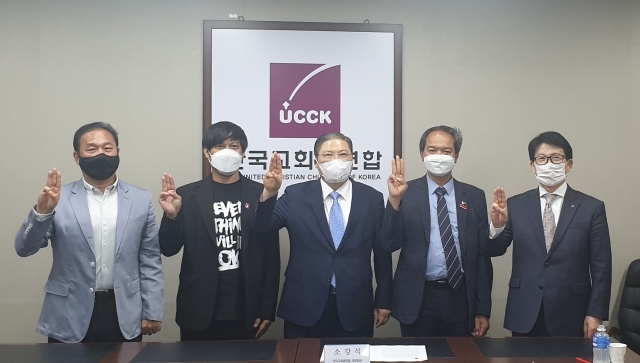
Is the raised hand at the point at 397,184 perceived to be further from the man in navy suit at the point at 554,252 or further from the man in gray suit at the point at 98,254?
the man in gray suit at the point at 98,254

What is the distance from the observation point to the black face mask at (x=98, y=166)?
2.69 meters

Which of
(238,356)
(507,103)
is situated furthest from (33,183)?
(507,103)

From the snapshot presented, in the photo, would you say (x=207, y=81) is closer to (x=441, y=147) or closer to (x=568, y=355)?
(x=441, y=147)

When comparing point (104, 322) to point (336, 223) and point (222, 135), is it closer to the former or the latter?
point (222, 135)

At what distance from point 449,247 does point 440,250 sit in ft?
0.17

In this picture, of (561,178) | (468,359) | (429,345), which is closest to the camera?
(468,359)

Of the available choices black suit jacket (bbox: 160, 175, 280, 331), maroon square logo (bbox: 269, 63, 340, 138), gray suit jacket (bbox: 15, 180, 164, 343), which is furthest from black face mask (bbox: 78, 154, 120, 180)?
maroon square logo (bbox: 269, 63, 340, 138)

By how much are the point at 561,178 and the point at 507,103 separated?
103cm

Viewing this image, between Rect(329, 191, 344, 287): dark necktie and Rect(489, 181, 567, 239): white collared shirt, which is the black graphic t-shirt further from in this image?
Rect(489, 181, 567, 239): white collared shirt

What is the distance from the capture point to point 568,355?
83.3 inches

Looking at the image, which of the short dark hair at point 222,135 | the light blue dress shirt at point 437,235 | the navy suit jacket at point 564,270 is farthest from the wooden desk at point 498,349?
the short dark hair at point 222,135

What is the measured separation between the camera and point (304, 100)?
3.68m

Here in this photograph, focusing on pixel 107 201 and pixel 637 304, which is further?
pixel 637 304

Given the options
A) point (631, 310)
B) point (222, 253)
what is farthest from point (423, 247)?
point (631, 310)
